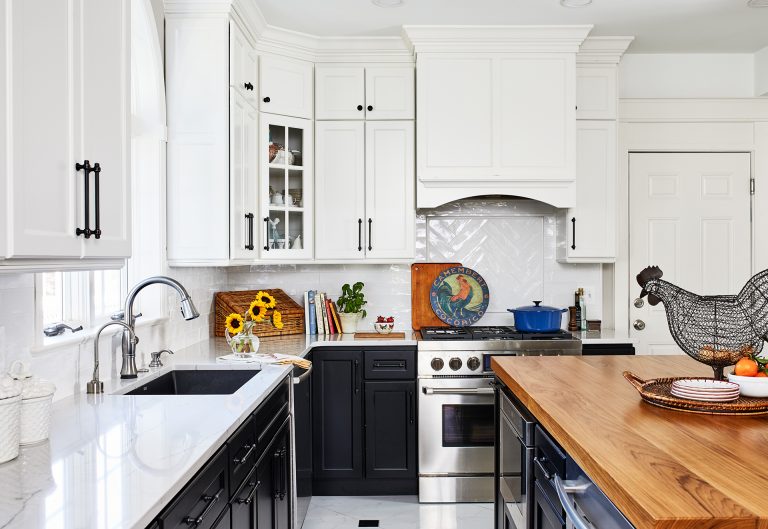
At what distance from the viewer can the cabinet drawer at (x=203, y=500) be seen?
1380 millimetres

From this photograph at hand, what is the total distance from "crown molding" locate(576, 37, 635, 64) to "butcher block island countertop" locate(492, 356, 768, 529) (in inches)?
91.4

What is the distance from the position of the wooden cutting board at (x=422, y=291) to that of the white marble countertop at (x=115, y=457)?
2.05m

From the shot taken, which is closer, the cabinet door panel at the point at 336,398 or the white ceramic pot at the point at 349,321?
the cabinet door panel at the point at 336,398

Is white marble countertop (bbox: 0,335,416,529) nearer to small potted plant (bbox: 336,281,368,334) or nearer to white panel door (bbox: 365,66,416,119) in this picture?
small potted plant (bbox: 336,281,368,334)

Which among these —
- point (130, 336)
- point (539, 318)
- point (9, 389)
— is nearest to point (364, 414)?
point (539, 318)

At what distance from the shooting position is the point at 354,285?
4.21 meters

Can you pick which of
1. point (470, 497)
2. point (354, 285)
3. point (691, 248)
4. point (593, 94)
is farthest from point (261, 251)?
point (691, 248)

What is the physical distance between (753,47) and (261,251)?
335 centimetres

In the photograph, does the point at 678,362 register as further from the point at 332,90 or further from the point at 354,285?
the point at 332,90

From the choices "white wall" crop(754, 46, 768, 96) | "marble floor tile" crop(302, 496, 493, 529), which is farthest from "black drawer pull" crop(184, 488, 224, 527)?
"white wall" crop(754, 46, 768, 96)

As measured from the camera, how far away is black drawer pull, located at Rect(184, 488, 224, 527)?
148 centimetres

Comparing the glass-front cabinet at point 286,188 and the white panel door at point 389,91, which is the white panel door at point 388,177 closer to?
the white panel door at point 389,91

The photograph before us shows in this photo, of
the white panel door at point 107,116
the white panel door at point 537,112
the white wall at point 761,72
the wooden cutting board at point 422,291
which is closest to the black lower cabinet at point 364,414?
the wooden cutting board at point 422,291

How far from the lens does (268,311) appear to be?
155 inches
